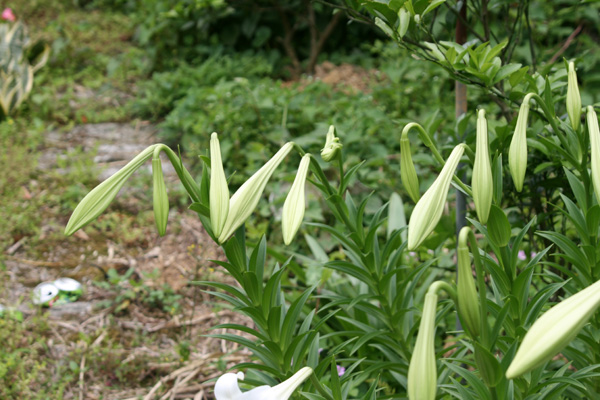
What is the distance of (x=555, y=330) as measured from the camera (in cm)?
53

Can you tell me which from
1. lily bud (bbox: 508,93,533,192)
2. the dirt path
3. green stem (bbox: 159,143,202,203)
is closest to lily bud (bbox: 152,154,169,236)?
green stem (bbox: 159,143,202,203)

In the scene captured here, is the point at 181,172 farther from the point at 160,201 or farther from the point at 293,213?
the point at 293,213

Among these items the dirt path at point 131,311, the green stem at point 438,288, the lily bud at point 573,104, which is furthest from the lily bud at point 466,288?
the dirt path at point 131,311

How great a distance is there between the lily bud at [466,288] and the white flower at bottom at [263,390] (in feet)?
0.76

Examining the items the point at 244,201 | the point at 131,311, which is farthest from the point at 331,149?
the point at 131,311

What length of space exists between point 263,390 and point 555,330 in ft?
1.27

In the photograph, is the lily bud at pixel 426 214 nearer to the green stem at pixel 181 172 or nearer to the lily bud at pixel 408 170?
the lily bud at pixel 408 170

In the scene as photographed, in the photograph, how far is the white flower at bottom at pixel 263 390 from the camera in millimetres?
734

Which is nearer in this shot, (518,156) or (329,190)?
(518,156)

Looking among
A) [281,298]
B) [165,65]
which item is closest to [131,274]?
[281,298]

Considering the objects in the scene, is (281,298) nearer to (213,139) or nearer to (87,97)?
(213,139)

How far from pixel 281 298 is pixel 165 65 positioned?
3251mm

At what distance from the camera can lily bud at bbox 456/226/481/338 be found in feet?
2.19

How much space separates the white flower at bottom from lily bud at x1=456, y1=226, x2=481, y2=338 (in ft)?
0.76
